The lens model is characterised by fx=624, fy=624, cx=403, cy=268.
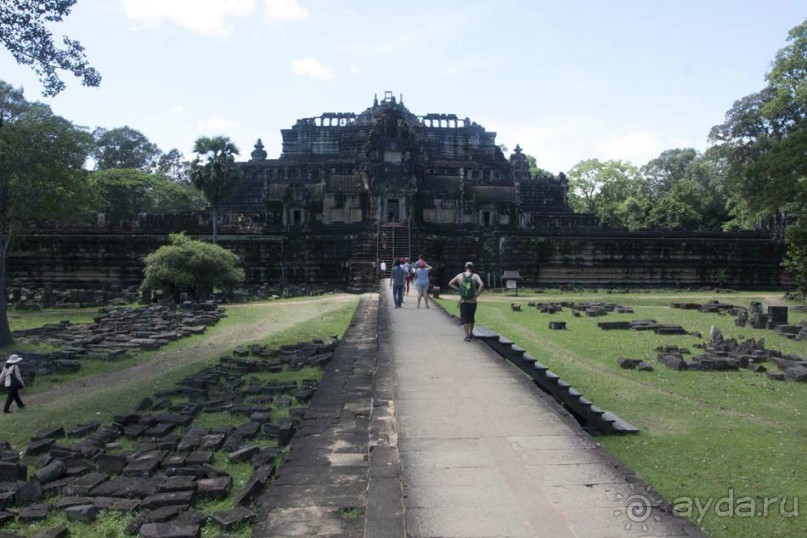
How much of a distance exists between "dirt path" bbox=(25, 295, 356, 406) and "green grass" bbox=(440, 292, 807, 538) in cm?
757

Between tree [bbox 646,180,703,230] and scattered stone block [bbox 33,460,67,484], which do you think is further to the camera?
tree [bbox 646,180,703,230]

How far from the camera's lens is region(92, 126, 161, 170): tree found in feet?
257

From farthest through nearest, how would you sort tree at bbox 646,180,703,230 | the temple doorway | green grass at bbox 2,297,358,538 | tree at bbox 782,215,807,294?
tree at bbox 646,180,703,230 < the temple doorway < tree at bbox 782,215,807,294 < green grass at bbox 2,297,358,538

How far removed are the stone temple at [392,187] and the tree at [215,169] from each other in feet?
11.4

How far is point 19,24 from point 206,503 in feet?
36.8

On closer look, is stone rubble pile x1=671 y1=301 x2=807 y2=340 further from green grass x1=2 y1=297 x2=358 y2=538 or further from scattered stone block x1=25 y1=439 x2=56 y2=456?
scattered stone block x1=25 y1=439 x2=56 y2=456

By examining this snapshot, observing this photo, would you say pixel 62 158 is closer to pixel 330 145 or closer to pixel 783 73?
pixel 330 145

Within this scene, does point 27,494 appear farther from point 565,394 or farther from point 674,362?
point 674,362

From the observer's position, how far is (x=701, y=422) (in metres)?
8.62

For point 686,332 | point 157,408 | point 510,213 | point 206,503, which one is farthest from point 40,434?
point 510,213

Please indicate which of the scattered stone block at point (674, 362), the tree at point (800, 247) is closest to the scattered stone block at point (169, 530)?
the scattered stone block at point (674, 362)

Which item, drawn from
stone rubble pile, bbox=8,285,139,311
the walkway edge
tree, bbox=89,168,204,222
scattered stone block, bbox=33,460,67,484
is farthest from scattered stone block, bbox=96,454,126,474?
tree, bbox=89,168,204,222

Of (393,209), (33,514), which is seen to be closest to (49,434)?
(33,514)

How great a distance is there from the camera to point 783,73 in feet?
126
